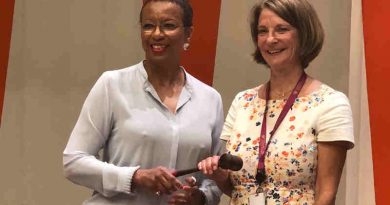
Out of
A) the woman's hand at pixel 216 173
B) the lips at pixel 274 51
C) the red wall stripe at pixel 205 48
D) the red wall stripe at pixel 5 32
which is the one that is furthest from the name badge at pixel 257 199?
the red wall stripe at pixel 5 32

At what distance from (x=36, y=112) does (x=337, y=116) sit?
1.71m

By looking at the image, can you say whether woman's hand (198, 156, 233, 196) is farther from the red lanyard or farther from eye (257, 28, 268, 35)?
eye (257, 28, 268, 35)

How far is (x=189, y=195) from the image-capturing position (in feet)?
6.16

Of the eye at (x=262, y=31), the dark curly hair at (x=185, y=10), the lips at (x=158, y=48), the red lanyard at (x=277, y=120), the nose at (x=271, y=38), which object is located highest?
the dark curly hair at (x=185, y=10)

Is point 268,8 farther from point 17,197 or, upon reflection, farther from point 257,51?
point 17,197

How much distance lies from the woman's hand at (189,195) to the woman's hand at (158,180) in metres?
0.03

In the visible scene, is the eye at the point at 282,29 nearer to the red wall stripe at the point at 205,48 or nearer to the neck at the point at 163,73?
the neck at the point at 163,73

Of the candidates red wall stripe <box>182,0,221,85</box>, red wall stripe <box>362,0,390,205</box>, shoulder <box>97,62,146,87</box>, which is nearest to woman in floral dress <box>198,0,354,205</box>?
shoulder <box>97,62,146,87</box>

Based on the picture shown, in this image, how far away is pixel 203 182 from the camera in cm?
204

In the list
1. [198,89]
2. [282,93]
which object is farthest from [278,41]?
[198,89]

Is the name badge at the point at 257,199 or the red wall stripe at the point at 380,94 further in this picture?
the red wall stripe at the point at 380,94

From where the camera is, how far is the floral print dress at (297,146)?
169 cm

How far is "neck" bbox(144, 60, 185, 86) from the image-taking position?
1976 millimetres

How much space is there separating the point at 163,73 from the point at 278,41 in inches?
15.3
